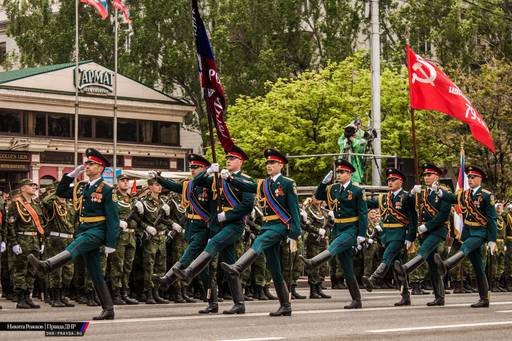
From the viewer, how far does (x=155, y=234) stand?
19344 millimetres

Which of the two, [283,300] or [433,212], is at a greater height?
[433,212]

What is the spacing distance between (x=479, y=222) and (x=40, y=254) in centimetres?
700

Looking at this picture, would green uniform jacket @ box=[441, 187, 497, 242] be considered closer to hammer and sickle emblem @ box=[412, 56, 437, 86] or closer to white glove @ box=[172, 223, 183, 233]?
hammer and sickle emblem @ box=[412, 56, 437, 86]

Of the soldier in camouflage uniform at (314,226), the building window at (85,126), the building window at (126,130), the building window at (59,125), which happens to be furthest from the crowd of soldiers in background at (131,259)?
the building window at (126,130)

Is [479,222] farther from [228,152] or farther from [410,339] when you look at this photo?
[410,339]

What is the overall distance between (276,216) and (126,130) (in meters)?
42.0

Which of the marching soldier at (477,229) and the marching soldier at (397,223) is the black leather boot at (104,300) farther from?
the marching soldier at (477,229)

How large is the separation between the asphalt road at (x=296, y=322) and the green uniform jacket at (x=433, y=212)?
115 centimetres

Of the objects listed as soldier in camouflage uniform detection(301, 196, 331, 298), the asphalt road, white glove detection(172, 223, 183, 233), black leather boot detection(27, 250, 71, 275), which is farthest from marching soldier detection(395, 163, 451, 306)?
black leather boot detection(27, 250, 71, 275)

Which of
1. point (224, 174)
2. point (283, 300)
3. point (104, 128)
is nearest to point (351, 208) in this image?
point (283, 300)

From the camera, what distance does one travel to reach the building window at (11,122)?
5122 centimetres

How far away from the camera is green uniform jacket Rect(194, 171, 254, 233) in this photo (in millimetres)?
15633

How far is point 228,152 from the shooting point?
1616 cm

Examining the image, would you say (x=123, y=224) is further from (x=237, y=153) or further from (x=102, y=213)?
(x=102, y=213)
